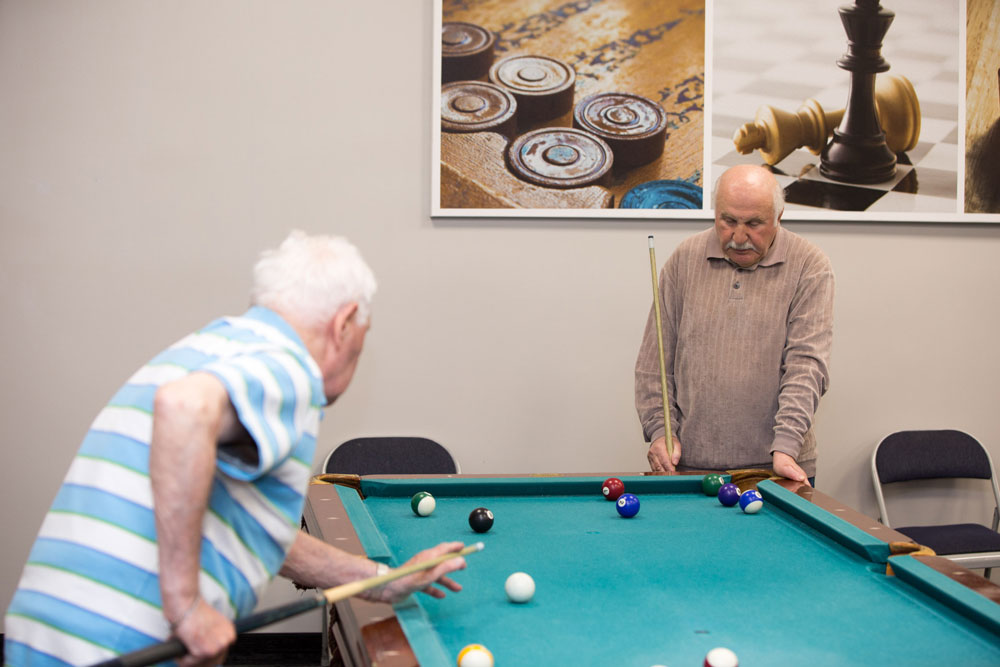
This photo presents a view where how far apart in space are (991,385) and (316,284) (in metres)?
3.28

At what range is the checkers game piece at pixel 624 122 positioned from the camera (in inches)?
132

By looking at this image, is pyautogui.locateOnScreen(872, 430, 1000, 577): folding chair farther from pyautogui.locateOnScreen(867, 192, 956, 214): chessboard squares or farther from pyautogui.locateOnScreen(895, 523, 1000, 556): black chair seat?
pyautogui.locateOnScreen(867, 192, 956, 214): chessboard squares

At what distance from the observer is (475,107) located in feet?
10.9

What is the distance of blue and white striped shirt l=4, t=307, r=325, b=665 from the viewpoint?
1.12 metres

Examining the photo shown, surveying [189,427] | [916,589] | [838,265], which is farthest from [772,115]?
[189,427]

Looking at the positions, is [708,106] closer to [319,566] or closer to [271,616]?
[319,566]

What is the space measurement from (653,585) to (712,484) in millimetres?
733

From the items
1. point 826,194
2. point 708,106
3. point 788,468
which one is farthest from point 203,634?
point 826,194

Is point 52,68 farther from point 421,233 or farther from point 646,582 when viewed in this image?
point 646,582

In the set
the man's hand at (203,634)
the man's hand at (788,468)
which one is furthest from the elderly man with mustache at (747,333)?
the man's hand at (203,634)

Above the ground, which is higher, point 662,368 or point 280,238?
point 280,238

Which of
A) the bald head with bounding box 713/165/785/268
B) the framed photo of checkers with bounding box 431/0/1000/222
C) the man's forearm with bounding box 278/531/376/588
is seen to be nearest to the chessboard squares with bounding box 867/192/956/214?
the framed photo of checkers with bounding box 431/0/1000/222

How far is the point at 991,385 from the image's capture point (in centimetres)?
361

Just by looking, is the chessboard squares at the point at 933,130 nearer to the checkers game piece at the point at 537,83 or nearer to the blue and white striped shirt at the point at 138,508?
the checkers game piece at the point at 537,83
